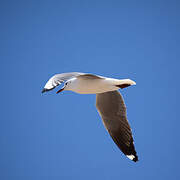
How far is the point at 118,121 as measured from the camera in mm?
4691

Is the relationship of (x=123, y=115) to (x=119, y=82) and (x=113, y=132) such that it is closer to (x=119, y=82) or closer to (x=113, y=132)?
(x=113, y=132)

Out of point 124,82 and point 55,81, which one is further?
point 124,82

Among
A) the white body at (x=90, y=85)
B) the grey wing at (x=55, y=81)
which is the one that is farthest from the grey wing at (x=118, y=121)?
the grey wing at (x=55, y=81)

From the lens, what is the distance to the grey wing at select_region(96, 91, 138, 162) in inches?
183

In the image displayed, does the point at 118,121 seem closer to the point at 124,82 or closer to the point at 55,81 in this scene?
the point at 124,82

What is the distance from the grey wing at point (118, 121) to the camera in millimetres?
4637

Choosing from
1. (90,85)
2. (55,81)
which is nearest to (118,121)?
(90,85)

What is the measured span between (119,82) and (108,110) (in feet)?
3.17

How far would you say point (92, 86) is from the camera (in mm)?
3955

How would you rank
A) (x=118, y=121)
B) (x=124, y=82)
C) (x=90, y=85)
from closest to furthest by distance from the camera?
(x=124, y=82)
(x=90, y=85)
(x=118, y=121)

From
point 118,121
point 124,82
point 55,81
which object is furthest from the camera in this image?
point 118,121

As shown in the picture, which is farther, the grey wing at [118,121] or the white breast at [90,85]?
the grey wing at [118,121]

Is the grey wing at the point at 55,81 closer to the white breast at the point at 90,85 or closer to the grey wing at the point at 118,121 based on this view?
the white breast at the point at 90,85

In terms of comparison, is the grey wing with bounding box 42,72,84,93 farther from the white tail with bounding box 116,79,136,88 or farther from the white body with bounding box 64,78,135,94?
the white tail with bounding box 116,79,136,88
